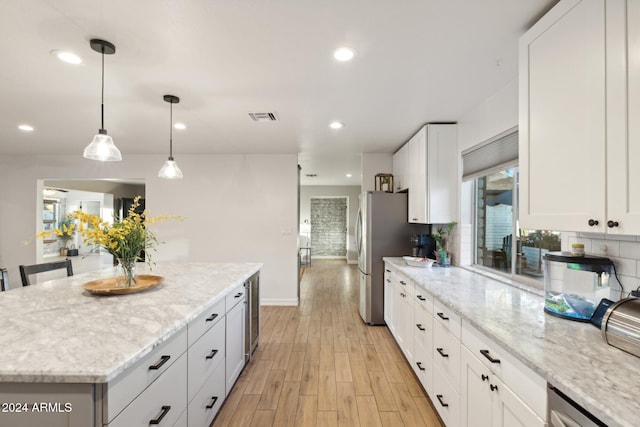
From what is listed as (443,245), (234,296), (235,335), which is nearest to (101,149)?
(234,296)

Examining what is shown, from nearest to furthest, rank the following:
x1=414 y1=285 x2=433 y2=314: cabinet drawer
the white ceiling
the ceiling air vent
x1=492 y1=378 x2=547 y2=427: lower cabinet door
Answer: x1=492 y1=378 x2=547 y2=427: lower cabinet door
the white ceiling
x1=414 y1=285 x2=433 y2=314: cabinet drawer
the ceiling air vent

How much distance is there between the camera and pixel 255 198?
15.8 feet

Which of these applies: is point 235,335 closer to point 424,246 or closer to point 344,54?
point 344,54

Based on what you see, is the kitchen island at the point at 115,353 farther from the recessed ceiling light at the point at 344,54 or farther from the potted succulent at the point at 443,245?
the potted succulent at the point at 443,245

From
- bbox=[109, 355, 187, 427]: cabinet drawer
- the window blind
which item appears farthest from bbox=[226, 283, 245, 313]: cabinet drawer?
the window blind

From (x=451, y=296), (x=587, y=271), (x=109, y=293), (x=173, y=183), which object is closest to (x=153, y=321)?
(x=109, y=293)

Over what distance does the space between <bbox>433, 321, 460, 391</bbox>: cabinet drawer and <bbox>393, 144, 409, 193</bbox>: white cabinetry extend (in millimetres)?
2201

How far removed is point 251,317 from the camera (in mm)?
2807

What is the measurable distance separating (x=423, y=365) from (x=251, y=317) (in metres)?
1.55

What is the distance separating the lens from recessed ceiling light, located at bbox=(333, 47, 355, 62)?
1.81 meters

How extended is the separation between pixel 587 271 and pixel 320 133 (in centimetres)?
284

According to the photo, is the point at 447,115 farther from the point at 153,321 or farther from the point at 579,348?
the point at 153,321

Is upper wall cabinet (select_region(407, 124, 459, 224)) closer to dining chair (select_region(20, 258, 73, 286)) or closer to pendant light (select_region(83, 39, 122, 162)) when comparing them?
pendant light (select_region(83, 39, 122, 162))

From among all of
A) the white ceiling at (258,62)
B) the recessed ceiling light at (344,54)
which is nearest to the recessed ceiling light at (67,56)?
the white ceiling at (258,62)
